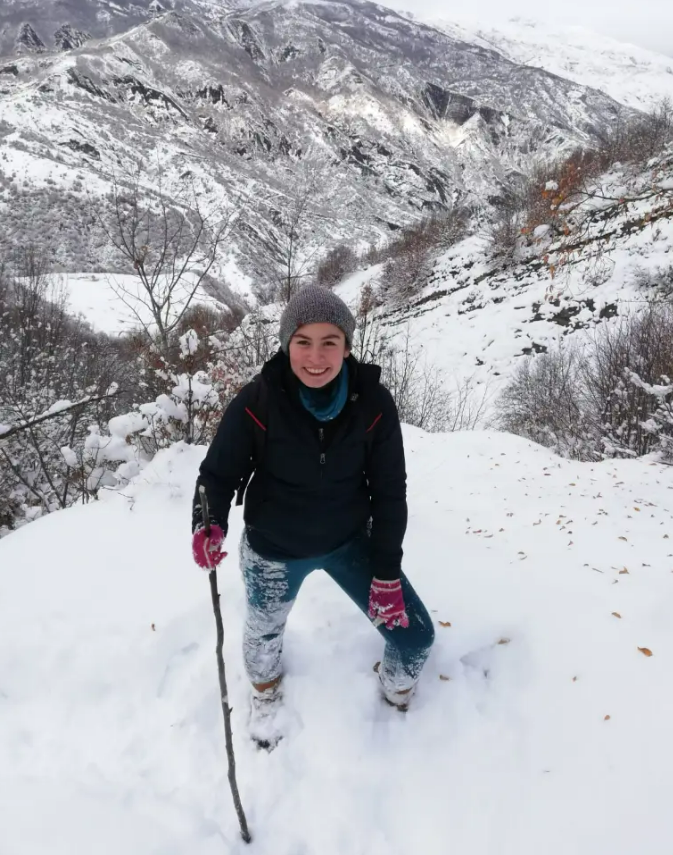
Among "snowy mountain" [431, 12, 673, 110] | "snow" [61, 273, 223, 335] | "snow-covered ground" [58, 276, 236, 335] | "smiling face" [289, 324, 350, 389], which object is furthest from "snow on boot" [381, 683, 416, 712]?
"snowy mountain" [431, 12, 673, 110]

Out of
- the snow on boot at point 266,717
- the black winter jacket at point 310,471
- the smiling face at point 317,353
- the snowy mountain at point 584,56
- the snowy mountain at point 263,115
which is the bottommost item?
the snow on boot at point 266,717

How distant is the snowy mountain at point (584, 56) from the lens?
133 m

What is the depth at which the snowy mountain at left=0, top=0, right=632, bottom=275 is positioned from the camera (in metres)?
44.6

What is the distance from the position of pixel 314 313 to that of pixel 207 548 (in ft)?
3.09

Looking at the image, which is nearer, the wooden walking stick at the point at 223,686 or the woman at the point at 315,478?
the wooden walking stick at the point at 223,686

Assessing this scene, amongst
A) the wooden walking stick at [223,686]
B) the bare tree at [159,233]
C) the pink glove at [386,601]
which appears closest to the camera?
the wooden walking stick at [223,686]

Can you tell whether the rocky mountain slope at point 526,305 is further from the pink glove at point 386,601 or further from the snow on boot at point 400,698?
the pink glove at point 386,601

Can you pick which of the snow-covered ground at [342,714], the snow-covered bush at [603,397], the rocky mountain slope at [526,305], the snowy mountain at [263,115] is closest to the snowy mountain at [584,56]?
the snowy mountain at [263,115]

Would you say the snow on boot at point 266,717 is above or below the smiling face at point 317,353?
below

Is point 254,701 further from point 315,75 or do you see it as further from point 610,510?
point 315,75

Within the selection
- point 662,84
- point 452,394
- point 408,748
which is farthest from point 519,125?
→ point 408,748

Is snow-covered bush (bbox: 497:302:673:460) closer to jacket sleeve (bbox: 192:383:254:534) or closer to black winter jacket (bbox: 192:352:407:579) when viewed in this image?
black winter jacket (bbox: 192:352:407:579)

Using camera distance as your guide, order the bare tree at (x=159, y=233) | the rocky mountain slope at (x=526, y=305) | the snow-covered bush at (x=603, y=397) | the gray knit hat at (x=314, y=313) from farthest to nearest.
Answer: the rocky mountain slope at (x=526, y=305), the bare tree at (x=159, y=233), the snow-covered bush at (x=603, y=397), the gray knit hat at (x=314, y=313)

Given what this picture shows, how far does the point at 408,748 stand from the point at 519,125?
124m
